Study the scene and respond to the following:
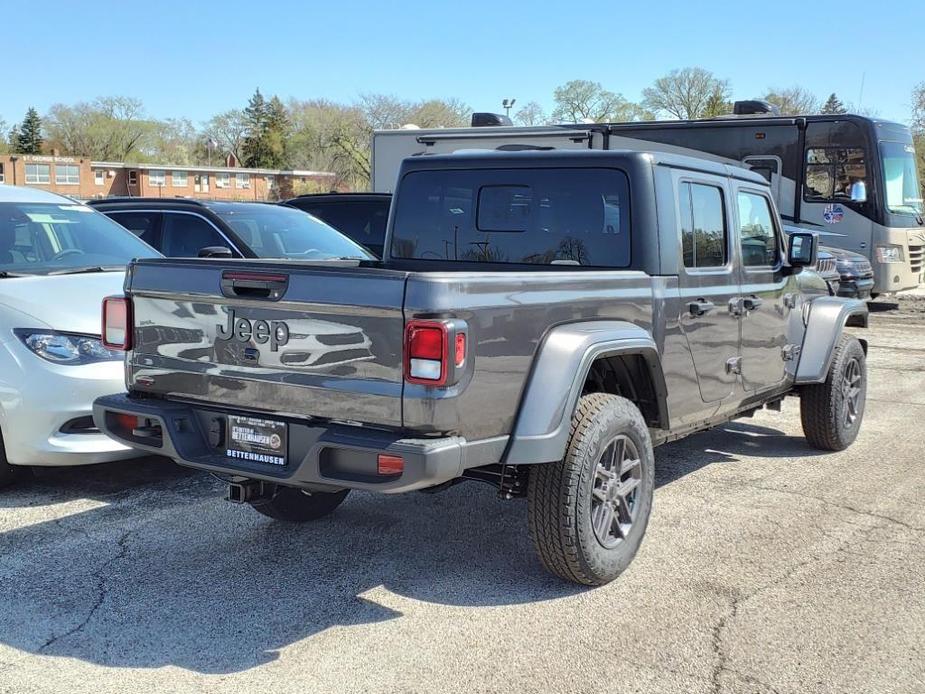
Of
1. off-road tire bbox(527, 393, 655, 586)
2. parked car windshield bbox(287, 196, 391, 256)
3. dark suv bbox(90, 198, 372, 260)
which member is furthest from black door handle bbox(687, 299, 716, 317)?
parked car windshield bbox(287, 196, 391, 256)

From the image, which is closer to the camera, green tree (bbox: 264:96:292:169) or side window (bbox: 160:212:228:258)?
side window (bbox: 160:212:228:258)

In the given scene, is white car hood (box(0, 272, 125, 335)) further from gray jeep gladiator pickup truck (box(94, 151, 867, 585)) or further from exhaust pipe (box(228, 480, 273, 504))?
exhaust pipe (box(228, 480, 273, 504))

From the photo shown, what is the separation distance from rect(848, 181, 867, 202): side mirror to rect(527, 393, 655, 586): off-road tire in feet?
41.0

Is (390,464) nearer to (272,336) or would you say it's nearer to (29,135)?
(272,336)

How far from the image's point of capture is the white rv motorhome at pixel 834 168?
49.5ft

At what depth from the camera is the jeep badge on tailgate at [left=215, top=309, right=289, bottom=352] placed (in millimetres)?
3861

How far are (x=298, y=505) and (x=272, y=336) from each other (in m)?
1.59

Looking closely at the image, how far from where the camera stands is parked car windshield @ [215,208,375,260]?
8133 millimetres

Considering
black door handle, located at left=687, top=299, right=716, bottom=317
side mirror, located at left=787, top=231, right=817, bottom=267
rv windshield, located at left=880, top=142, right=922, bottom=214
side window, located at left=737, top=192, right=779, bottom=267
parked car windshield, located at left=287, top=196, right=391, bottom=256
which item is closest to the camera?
black door handle, located at left=687, top=299, right=716, bottom=317

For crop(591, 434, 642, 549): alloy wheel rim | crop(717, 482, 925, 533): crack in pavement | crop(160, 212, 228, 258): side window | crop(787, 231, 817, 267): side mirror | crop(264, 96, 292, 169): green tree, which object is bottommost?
crop(717, 482, 925, 533): crack in pavement

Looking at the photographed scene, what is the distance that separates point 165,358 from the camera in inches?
168

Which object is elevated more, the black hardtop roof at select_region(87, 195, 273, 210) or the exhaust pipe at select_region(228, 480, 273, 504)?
the black hardtop roof at select_region(87, 195, 273, 210)

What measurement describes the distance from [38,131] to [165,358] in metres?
106

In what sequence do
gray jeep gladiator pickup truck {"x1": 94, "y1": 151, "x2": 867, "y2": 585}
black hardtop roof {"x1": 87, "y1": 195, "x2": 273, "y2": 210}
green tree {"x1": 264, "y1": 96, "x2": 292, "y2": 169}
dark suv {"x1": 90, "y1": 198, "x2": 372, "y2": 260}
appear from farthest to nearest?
green tree {"x1": 264, "y1": 96, "x2": 292, "y2": 169}
black hardtop roof {"x1": 87, "y1": 195, "x2": 273, "y2": 210}
dark suv {"x1": 90, "y1": 198, "x2": 372, "y2": 260}
gray jeep gladiator pickup truck {"x1": 94, "y1": 151, "x2": 867, "y2": 585}
